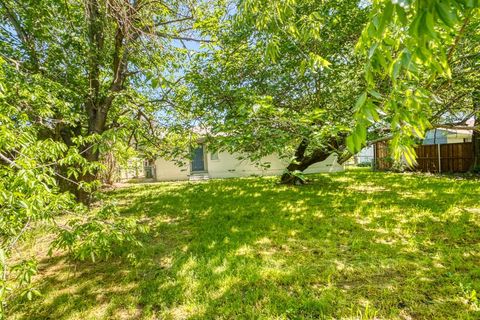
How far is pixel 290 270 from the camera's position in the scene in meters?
3.00

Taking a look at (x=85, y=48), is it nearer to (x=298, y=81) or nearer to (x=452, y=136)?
(x=298, y=81)

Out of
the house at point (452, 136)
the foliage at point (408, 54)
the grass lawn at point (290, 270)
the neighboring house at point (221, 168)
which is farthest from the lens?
the neighboring house at point (221, 168)

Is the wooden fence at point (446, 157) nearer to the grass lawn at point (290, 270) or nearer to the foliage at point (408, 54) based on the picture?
the grass lawn at point (290, 270)

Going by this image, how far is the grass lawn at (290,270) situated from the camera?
2.35 m

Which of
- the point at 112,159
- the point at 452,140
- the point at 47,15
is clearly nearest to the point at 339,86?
the point at 47,15

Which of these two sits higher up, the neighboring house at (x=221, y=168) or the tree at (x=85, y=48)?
the tree at (x=85, y=48)

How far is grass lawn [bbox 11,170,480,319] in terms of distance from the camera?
2.35 m

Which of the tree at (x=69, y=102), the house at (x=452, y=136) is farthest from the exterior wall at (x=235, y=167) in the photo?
the tree at (x=69, y=102)

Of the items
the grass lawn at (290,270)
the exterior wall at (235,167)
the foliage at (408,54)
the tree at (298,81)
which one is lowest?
the grass lawn at (290,270)

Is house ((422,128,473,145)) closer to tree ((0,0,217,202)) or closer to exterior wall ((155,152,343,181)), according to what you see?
exterior wall ((155,152,343,181))

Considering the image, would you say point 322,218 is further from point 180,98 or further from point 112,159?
point 112,159

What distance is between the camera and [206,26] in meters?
5.69

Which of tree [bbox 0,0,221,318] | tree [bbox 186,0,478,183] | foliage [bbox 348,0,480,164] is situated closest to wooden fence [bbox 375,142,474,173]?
tree [bbox 186,0,478,183]

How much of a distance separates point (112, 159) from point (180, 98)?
8538mm
